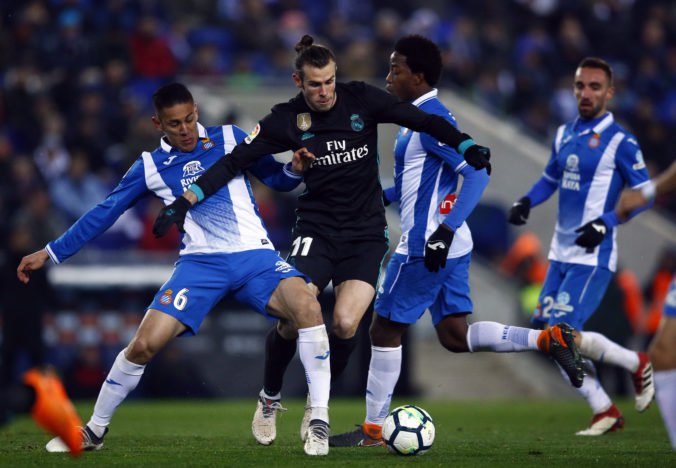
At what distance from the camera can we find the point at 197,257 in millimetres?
7621

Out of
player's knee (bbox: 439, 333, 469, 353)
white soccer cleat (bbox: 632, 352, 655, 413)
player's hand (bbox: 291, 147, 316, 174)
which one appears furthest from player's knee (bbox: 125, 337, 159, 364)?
white soccer cleat (bbox: 632, 352, 655, 413)

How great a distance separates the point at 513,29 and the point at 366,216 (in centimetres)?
1475

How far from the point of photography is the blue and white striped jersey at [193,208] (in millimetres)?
7637

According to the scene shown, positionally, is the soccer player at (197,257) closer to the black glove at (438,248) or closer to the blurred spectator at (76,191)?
the black glove at (438,248)

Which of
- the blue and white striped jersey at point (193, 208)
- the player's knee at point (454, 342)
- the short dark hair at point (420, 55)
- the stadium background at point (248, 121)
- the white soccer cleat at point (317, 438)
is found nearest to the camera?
the white soccer cleat at point (317, 438)

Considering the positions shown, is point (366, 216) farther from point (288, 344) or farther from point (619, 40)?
point (619, 40)

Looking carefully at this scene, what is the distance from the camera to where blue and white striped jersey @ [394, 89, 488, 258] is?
8179mm

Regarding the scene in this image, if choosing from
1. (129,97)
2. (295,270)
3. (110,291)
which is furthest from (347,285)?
(129,97)

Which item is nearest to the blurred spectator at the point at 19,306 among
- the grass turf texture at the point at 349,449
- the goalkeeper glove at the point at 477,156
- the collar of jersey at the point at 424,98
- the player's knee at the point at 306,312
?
the grass turf texture at the point at 349,449

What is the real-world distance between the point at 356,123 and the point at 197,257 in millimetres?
1340

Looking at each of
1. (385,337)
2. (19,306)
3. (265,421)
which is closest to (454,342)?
(385,337)

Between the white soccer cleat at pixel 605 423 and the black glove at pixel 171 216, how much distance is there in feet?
12.6

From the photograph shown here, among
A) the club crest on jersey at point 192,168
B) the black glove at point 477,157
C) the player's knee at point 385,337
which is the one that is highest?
the black glove at point 477,157

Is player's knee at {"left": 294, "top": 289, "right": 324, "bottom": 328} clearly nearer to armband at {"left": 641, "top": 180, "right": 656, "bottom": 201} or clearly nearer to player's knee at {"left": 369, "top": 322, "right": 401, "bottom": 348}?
player's knee at {"left": 369, "top": 322, "right": 401, "bottom": 348}
